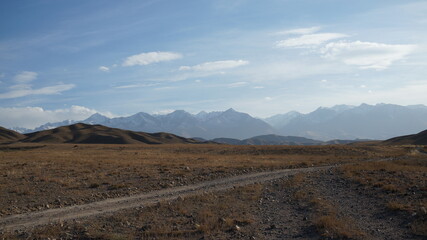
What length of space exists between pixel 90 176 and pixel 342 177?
710 inches

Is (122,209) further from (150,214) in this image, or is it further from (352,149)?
(352,149)

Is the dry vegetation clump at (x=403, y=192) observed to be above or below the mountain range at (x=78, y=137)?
below

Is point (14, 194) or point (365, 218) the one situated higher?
point (14, 194)

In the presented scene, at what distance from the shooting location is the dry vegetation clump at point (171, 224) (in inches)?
429

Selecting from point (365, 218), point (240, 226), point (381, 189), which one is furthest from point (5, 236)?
point (381, 189)

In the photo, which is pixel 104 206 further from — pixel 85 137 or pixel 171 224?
pixel 85 137

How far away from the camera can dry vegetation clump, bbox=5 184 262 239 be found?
10.9 m

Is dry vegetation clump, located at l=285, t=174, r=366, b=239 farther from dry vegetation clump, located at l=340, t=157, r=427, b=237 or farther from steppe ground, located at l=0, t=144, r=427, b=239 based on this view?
dry vegetation clump, located at l=340, t=157, r=427, b=237

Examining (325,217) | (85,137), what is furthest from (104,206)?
(85,137)

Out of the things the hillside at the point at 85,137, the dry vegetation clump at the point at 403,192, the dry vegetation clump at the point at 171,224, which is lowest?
the dry vegetation clump at the point at 403,192

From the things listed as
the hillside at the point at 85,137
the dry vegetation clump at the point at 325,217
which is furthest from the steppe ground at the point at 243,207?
the hillside at the point at 85,137

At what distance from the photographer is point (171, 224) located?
12195mm

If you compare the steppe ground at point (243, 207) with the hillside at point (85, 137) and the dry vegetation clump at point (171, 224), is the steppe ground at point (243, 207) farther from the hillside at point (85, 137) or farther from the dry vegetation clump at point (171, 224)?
the hillside at point (85, 137)

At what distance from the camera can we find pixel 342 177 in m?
22.7
